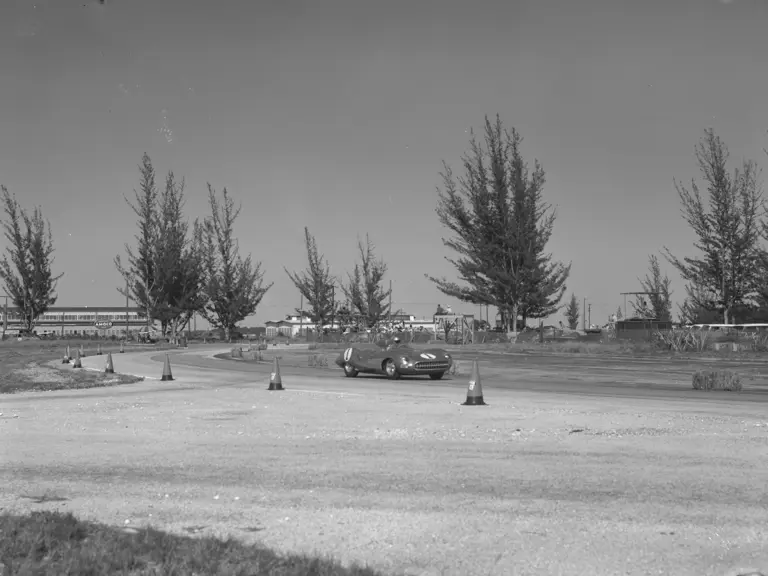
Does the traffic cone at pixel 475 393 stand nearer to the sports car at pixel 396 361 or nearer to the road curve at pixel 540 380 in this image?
the road curve at pixel 540 380

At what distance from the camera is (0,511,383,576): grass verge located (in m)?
4.29

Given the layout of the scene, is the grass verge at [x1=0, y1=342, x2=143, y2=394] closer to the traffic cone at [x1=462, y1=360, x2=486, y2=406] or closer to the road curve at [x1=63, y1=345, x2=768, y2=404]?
the road curve at [x1=63, y1=345, x2=768, y2=404]

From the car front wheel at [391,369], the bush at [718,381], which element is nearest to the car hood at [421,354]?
the car front wheel at [391,369]

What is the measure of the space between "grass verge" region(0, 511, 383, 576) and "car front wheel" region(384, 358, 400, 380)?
18613 millimetres

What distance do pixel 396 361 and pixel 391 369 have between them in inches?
15.8

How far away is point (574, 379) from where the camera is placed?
76.1 ft

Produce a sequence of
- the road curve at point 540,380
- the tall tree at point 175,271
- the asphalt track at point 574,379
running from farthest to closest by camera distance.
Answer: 1. the tall tree at point 175,271
2. the road curve at point 540,380
3. the asphalt track at point 574,379

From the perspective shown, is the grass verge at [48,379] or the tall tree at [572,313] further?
the tall tree at [572,313]

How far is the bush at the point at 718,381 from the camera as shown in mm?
18891

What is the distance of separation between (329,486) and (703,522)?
122 inches

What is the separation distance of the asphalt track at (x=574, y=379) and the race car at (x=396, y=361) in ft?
1.08

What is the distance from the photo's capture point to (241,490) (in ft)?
22.5

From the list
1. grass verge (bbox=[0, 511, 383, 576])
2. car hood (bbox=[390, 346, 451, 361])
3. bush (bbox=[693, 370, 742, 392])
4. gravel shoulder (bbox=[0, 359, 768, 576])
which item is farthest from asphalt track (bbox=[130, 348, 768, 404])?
grass verge (bbox=[0, 511, 383, 576])

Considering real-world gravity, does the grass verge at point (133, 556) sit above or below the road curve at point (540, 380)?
above
